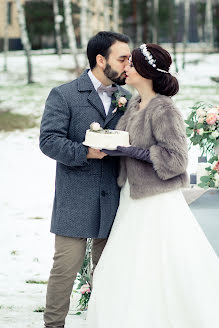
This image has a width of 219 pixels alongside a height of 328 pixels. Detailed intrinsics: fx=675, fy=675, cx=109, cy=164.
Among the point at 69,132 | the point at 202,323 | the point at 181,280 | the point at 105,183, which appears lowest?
the point at 202,323

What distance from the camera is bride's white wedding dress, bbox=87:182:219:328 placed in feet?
11.6

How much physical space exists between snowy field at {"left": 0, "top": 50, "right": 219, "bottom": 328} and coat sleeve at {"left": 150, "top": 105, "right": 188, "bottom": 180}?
12.6 inches

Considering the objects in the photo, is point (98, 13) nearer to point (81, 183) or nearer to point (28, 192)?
point (28, 192)

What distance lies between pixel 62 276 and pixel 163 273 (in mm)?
575

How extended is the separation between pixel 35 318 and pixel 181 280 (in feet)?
4.15

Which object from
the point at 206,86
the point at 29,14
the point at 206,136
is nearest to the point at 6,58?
the point at 29,14

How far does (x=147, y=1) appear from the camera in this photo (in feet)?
89.0

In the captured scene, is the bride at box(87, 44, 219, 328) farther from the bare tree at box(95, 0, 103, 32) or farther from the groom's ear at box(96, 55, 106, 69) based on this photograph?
the bare tree at box(95, 0, 103, 32)

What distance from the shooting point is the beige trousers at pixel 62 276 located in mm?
3705

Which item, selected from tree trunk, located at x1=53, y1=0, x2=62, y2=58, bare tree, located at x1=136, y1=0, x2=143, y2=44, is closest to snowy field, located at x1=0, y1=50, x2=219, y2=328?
tree trunk, located at x1=53, y1=0, x2=62, y2=58

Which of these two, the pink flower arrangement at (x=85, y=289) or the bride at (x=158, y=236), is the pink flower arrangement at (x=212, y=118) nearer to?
the bride at (x=158, y=236)

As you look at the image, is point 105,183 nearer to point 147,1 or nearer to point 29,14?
point 29,14

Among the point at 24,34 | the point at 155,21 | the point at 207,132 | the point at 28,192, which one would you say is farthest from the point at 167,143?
the point at 155,21

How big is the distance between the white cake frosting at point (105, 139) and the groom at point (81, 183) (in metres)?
0.22
